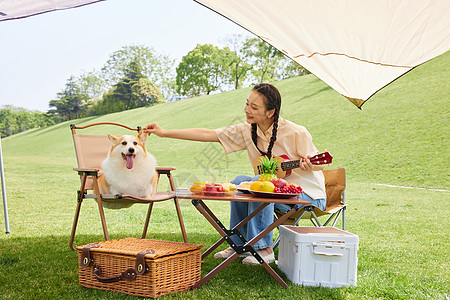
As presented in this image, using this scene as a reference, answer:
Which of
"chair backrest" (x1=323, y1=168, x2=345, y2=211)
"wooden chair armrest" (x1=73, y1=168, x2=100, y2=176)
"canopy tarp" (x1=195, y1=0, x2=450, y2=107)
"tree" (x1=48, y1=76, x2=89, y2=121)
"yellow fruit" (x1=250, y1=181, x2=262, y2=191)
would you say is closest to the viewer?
"yellow fruit" (x1=250, y1=181, x2=262, y2=191)

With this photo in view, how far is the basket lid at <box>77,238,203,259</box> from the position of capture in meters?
2.18

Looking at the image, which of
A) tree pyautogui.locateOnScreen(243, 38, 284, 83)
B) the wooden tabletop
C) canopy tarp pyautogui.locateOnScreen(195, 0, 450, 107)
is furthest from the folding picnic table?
tree pyautogui.locateOnScreen(243, 38, 284, 83)

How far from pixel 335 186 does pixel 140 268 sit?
1.80 m

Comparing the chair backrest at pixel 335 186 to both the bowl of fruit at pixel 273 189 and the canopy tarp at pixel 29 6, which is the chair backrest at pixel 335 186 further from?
the canopy tarp at pixel 29 6

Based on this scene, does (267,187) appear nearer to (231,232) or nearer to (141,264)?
(231,232)

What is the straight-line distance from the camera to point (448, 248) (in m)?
3.69

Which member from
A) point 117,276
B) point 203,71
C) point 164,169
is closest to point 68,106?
point 203,71

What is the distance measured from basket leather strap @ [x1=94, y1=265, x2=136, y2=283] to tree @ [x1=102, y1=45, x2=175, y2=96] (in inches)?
1476

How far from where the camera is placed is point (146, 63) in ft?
128

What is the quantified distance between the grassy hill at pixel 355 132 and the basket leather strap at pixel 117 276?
6.34 metres

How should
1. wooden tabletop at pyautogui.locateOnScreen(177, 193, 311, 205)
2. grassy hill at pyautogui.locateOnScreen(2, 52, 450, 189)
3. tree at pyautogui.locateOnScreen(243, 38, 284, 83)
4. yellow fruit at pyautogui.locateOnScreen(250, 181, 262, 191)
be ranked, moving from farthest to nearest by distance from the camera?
tree at pyautogui.locateOnScreen(243, 38, 284, 83) < grassy hill at pyautogui.locateOnScreen(2, 52, 450, 189) < yellow fruit at pyautogui.locateOnScreen(250, 181, 262, 191) < wooden tabletop at pyautogui.locateOnScreen(177, 193, 311, 205)

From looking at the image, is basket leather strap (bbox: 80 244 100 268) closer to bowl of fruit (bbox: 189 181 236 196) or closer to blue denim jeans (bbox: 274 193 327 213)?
bowl of fruit (bbox: 189 181 236 196)

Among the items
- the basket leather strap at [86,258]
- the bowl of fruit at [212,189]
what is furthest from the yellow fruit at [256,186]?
the basket leather strap at [86,258]

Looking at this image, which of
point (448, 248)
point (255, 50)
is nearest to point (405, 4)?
point (448, 248)
